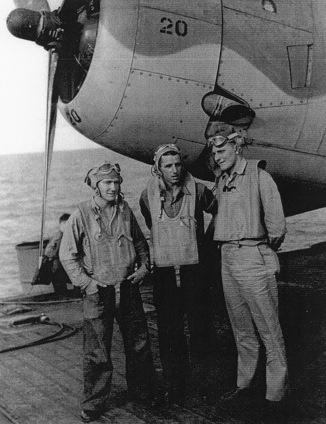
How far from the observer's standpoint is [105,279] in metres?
3.74

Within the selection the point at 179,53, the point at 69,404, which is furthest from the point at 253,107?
the point at 69,404

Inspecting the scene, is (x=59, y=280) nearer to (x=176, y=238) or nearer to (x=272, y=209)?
(x=176, y=238)

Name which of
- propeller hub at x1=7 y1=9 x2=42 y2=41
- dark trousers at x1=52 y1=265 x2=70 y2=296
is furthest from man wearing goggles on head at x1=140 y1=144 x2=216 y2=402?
dark trousers at x1=52 y1=265 x2=70 y2=296

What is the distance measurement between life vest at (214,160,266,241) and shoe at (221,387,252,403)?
41.4 inches

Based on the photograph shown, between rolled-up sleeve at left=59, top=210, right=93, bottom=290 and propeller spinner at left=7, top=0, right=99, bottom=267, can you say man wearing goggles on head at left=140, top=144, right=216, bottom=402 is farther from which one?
propeller spinner at left=7, top=0, right=99, bottom=267

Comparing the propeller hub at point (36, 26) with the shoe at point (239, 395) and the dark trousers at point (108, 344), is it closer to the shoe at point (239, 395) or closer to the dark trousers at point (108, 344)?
the dark trousers at point (108, 344)

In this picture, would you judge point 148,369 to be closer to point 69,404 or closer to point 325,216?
point 69,404

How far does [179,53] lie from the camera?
4707mm

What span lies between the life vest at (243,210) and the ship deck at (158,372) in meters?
0.90

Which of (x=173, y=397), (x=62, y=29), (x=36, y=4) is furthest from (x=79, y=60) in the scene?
(x=173, y=397)

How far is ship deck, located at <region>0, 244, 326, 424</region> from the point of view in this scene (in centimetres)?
350

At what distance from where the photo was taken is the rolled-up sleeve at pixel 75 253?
12.1ft

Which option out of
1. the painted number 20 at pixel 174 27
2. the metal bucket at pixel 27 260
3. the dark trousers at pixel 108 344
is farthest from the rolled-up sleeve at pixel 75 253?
the metal bucket at pixel 27 260

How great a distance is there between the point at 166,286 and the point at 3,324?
3.40m
